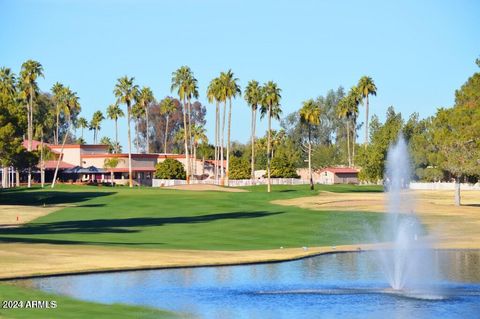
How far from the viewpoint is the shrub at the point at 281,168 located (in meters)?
179

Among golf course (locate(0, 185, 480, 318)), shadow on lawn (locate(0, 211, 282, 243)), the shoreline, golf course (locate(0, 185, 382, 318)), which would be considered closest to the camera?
the shoreline

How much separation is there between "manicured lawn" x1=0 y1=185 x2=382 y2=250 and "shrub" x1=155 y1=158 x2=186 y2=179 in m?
58.7

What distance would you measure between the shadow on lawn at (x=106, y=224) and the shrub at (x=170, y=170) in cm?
8534

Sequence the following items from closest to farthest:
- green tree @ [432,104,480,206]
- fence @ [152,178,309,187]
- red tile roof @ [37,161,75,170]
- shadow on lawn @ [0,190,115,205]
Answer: green tree @ [432,104,480,206], shadow on lawn @ [0,190,115,205], fence @ [152,178,309,187], red tile roof @ [37,161,75,170]

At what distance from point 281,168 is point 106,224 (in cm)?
10747

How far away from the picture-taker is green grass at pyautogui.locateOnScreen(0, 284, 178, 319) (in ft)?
92.3

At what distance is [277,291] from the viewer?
36.4 metres

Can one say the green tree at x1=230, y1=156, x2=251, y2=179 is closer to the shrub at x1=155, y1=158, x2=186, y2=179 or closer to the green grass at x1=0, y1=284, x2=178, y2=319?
the shrub at x1=155, y1=158, x2=186, y2=179

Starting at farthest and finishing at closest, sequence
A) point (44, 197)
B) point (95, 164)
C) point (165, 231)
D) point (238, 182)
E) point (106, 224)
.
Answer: point (95, 164)
point (238, 182)
point (44, 197)
point (106, 224)
point (165, 231)

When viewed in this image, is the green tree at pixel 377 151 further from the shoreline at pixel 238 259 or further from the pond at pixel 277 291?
the pond at pixel 277 291

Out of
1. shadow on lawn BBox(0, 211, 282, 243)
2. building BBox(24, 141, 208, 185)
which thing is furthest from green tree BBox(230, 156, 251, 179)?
shadow on lawn BBox(0, 211, 282, 243)

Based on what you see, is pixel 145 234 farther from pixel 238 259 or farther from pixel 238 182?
pixel 238 182

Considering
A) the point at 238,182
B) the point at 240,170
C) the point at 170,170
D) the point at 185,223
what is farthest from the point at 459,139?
the point at 240,170

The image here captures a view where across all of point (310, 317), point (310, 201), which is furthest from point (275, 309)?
point (310, 201)
